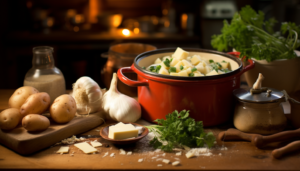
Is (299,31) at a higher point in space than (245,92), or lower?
higher

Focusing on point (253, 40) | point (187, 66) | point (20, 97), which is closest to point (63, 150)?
point (20, 97)

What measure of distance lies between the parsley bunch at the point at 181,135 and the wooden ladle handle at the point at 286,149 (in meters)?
0.23

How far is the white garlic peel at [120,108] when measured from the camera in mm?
1430

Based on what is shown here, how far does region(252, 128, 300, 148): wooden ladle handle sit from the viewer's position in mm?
1223

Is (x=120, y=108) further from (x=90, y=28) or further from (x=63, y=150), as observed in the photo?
(x=90, y=28)

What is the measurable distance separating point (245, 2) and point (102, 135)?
9.69 feet

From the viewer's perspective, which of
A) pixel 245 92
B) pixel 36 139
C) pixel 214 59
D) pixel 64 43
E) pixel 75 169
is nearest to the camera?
pixel 75 169

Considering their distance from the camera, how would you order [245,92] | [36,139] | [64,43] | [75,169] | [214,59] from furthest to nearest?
[64,43]
[214,59]
[245,92]
[36,139]
[75,169]

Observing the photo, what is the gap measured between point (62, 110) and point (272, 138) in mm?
871

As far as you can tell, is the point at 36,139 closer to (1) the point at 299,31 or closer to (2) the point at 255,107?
(2) the point at 255,107

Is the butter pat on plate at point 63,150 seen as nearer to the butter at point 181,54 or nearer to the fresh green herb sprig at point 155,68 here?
the fresh green herb sprig at point 155,68

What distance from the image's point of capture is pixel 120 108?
144cm

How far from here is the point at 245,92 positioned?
4.42 ft

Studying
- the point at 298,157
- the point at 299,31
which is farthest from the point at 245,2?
the point at 298,157
